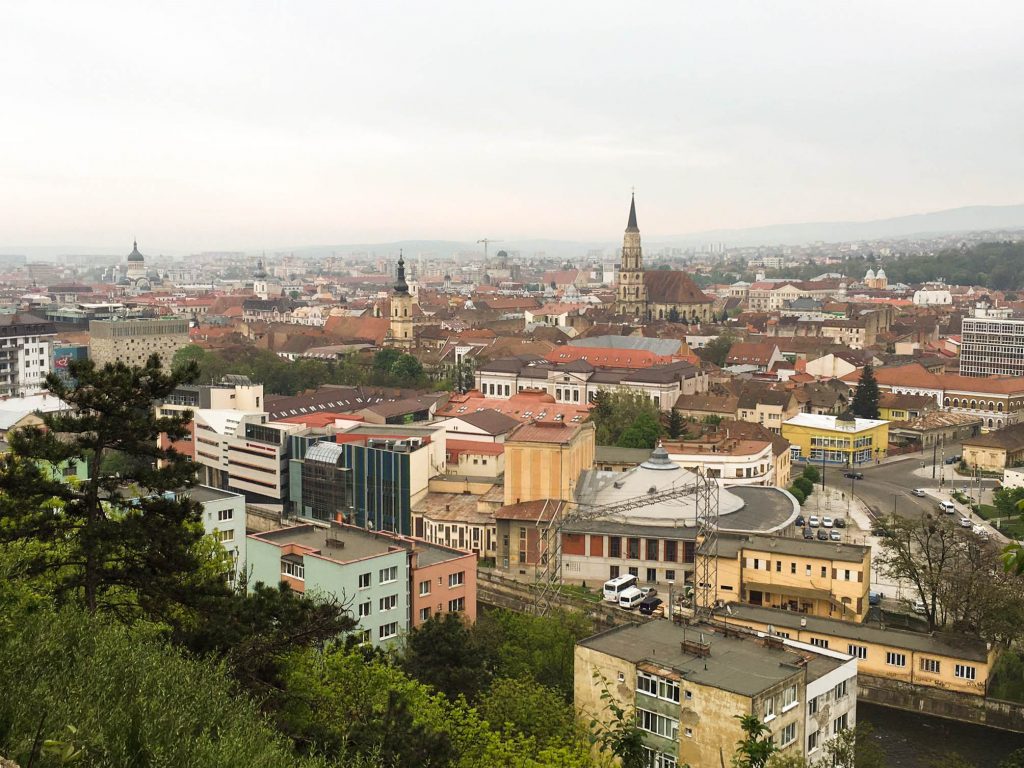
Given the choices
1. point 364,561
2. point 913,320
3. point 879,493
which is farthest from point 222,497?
point 913,320

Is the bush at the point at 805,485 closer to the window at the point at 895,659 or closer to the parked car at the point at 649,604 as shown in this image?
the parked car at the point at 649,604

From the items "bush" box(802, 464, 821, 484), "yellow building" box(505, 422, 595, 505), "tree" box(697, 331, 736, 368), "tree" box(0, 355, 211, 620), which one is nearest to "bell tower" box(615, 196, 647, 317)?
"tree" box(697, 331, 736, 368)

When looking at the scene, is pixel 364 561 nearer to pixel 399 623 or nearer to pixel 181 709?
pixel 399 623

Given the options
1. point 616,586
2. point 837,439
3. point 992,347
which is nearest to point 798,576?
point 616,586

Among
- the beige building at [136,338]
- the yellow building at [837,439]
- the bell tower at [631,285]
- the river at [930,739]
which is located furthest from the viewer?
the bell tower at [631,285]

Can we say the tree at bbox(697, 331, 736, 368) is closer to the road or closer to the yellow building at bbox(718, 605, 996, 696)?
the road

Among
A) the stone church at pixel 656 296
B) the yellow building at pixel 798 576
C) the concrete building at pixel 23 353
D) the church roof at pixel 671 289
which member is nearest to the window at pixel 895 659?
the yellow building at pixel 798 576

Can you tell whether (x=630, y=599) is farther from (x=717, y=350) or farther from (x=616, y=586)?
(x=717, y=350)
